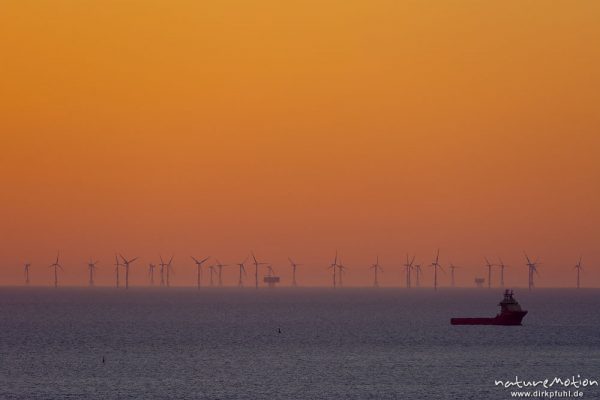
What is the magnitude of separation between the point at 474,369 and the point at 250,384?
3589 cm

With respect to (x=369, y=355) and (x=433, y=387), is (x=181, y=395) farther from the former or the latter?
(x=369, y=355)

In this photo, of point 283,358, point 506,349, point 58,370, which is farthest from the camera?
point 506,349

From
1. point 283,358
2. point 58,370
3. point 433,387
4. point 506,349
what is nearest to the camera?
point 433,387

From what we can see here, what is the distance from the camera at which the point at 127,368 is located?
15750cm

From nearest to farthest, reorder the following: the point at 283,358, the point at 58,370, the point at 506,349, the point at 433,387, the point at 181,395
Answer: the point at 181,395 → the point at 433,387 → the point at 58,370 → the point at 283,358 → the point at 506,349

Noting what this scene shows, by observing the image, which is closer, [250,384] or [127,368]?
[250,384]

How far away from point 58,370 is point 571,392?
219 ft

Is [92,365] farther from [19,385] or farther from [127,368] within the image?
[19,385]

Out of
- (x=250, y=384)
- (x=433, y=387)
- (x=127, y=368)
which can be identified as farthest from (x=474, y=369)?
(x=127, y=368)

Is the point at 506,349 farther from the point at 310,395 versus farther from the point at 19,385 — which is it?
the point at 19,385

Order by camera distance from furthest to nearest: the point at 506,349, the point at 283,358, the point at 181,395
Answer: the point at 506,349, the point at 283,358, the point at 181,395

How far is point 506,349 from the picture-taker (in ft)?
632

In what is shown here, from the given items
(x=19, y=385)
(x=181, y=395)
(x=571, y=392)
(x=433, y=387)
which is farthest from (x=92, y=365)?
(x=571, y=392)

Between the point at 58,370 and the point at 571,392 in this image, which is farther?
the point at 58,370
